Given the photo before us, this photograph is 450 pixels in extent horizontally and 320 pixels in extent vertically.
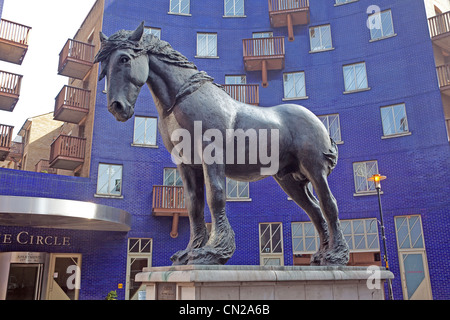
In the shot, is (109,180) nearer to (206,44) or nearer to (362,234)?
(206,44)

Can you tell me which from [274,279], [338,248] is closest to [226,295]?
[274,279]

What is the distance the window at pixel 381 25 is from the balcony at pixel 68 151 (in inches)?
635

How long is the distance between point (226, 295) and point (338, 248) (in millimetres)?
1812

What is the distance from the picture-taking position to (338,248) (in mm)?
4668

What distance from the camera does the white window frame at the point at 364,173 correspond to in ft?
63.6

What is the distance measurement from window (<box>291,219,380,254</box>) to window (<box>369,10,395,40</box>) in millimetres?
9727

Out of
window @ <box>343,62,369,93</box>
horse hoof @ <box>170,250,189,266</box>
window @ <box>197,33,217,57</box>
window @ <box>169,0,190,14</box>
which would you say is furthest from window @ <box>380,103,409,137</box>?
horse hoof @ <box>170,250,189,266</box>

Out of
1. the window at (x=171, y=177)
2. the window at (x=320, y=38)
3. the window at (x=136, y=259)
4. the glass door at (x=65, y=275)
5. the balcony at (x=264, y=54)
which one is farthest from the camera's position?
the window at (x=320, y=38)

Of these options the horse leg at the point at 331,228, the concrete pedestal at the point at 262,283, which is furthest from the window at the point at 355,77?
the concrete pedestal at the point at 262,283

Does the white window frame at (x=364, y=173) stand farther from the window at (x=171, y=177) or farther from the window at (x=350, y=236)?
the window at (x=171, y=177)

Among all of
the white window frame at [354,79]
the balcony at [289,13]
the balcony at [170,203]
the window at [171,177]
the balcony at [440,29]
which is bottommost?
the balcony at [170,203]

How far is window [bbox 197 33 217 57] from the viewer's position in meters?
22.5

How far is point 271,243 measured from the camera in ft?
65.1
